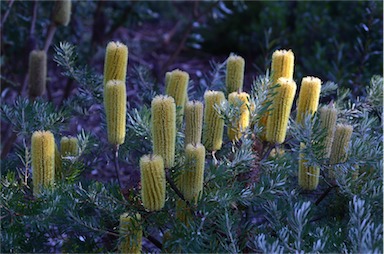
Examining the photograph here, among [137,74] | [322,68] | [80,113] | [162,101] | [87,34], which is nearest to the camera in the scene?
[162,101]

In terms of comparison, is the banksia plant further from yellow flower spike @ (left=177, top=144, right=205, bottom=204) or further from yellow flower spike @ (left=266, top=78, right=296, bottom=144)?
yellow flower spike @ (left=266, top=78, right=296, bottom=144)

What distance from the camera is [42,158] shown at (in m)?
1.22

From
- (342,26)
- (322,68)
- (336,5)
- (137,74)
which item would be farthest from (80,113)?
(336,5)

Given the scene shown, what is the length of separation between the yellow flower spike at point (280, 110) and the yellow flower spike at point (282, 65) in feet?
0.19

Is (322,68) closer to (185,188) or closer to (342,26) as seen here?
(342,26)

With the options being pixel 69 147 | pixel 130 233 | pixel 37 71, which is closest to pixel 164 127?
pixel 130 233

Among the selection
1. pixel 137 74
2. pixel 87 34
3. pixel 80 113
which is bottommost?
pixel 80 113

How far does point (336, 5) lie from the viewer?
11.7 feet

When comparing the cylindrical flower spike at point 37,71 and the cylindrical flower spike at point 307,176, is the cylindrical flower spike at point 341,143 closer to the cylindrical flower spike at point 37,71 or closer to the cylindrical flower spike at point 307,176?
the cylindrical flower spike at point 307,176

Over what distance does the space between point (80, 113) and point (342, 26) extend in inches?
83.9

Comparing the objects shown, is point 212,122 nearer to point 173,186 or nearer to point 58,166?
point 173,186

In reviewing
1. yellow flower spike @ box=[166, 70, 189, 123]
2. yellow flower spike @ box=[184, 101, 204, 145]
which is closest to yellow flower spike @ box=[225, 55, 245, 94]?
yellow flower spike @ box=[166, 70, 189, 123]

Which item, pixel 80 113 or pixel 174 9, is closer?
pixel 80 113

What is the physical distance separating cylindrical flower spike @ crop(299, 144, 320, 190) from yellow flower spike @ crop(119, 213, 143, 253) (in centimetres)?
39
